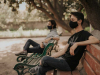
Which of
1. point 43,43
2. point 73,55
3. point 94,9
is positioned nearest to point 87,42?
point 73,55

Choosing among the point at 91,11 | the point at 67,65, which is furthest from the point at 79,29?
the point at 91,11

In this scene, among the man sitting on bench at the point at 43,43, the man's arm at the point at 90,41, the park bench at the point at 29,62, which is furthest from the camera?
the man sitting on bench at the point at 43,43

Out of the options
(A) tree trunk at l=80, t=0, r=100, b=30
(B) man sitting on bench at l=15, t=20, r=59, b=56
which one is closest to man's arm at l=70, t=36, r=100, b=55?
(B) man sitting on bench at l=15, t=20, r=59, b=56

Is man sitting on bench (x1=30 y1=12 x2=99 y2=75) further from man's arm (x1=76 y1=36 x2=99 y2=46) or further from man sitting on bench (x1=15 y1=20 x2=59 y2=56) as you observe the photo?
man sitting on bench (x1=15 y1=20 x2=59 y2=56)

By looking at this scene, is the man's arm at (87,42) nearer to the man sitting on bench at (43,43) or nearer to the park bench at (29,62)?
the park bench at (29,62)

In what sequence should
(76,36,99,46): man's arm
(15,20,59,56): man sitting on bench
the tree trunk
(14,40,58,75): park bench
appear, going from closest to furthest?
1. (76,36,99,46): man's arm
2. (14,40,58,75): park bench
3. (15,20,59,56): man sitting on bench
4. the tree trunk

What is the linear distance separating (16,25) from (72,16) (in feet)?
71.0

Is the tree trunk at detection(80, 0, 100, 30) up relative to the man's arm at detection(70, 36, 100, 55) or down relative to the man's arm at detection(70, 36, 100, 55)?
up

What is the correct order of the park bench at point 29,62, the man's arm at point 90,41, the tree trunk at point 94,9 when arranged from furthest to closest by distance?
1. the tree trunk at point 94,9
2. the park bench at point 29,62
3. the man's arm at point 90,41

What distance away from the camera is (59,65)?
2494 millimetres

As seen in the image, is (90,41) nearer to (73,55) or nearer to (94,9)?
(73,55)

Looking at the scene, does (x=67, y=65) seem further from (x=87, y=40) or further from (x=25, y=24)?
(x=25, y=24)

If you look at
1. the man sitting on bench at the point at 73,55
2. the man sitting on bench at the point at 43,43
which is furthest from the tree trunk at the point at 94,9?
the man sitting on bench at the point at 73,55

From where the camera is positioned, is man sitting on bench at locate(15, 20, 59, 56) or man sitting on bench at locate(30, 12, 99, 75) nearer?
man sitting on bench at locate(30, 12, 99, 75)
